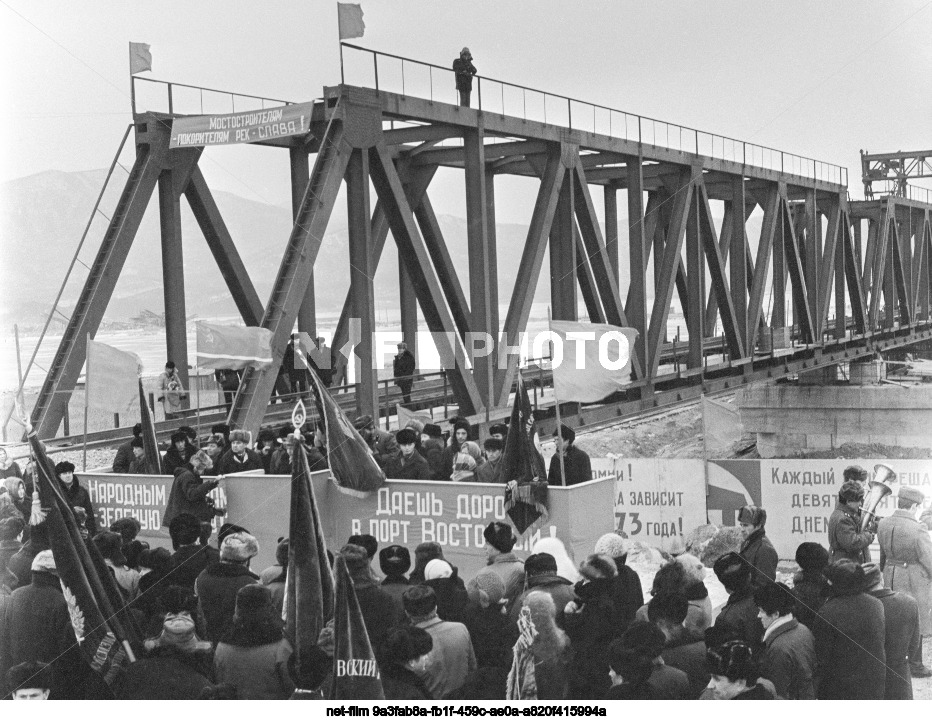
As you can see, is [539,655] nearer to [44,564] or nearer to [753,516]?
[753,516]

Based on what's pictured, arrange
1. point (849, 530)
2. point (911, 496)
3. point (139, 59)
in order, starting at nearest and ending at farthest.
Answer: point (849, 530)
point (911, 496)
point (139, 59)

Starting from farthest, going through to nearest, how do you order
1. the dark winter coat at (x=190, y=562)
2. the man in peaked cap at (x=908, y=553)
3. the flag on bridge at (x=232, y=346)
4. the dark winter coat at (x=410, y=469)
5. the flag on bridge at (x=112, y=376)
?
the flag on bridge at (x=232, y=346), the flag on bridge at (x=112, y=376), the dark winter coat at (x=410, y=469), the man in peaked cap at (x=908, y=553), the dark winter coat at (x=190, y=562)

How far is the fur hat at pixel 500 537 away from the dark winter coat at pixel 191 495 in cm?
307

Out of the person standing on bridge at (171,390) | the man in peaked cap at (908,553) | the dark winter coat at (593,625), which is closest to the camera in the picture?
the dark winter coat at (593,625)

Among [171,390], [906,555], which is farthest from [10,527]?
[171,390]

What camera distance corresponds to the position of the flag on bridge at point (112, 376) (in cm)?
1210

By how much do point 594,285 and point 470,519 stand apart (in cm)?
1321

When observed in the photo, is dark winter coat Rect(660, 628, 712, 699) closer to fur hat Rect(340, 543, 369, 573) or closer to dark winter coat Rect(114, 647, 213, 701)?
fur hat Rect(340, 543, 369, 573)

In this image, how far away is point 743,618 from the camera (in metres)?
6.62

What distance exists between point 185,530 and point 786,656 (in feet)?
13.4

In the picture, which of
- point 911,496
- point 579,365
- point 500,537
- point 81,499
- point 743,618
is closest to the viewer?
point 743,618

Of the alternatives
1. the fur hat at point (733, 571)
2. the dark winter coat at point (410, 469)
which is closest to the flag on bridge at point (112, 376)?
the dark winter coat at point (410, 469)

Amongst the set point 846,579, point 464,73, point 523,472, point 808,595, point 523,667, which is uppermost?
point 464,73

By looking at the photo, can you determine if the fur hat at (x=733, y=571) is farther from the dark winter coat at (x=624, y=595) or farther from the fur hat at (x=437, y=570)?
the fur hat at (x=437, y=570)
